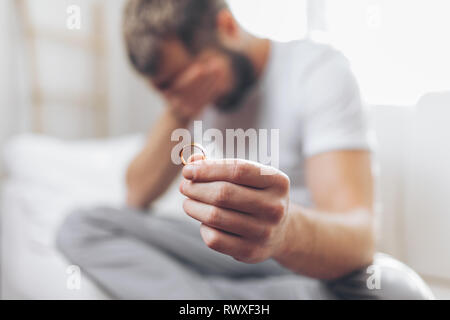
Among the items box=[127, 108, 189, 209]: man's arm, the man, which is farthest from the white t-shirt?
box=[127, 108, 189, 209]: man's arm

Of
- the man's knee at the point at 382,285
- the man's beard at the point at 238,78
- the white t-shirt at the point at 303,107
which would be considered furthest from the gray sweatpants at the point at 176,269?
the man's beard at the point at 238,78

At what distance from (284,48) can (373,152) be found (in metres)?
0.29

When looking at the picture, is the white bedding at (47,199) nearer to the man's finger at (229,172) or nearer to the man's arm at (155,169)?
the man's arm at (155,169)

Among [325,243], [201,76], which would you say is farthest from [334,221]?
[201,76]

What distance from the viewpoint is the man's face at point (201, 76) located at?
2.19 feet

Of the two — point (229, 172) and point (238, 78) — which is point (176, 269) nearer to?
point (229, 172)

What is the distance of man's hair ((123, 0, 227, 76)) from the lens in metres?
0.66

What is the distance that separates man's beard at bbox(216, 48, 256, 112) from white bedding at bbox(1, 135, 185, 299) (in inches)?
14.7

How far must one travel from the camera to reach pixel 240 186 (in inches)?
10.8

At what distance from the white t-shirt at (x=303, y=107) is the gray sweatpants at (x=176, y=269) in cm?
15

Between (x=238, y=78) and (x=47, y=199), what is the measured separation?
1.74 feet

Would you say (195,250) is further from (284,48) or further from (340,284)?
(284,48)

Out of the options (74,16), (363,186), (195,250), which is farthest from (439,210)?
(74,16)

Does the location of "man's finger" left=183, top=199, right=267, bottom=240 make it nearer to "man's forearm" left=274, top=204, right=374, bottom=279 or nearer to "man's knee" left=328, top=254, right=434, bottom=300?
"man's forearm" left=274, top=204, right=374, bottom=279
